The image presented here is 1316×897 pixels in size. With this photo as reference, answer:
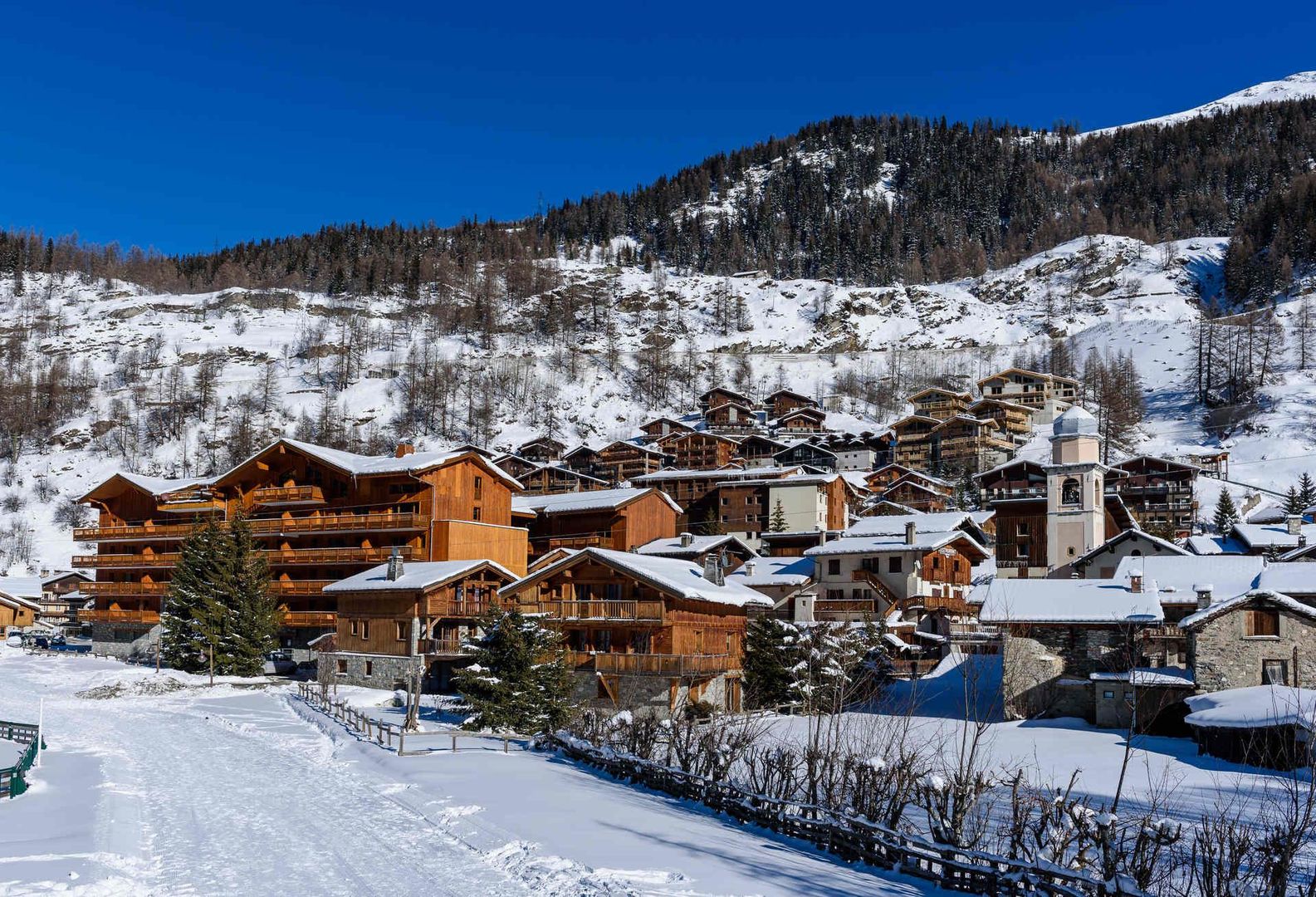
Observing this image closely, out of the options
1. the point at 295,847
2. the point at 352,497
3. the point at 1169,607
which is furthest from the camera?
the point at 352,497

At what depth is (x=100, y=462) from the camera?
119062mm

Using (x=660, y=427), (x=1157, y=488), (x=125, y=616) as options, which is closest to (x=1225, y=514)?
(x=1157, y=488)

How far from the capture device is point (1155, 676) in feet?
116

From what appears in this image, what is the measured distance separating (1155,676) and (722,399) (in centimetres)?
9141

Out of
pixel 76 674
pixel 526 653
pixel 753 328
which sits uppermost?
pixel 753 328

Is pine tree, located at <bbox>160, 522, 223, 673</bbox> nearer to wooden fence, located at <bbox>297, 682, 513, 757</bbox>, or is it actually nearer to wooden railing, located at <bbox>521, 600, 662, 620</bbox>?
wooden fence, located at <bbox>297, 682, 513, 757</bbox>

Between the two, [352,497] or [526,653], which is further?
[352,497]

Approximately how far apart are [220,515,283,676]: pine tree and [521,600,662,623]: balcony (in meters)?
14.6

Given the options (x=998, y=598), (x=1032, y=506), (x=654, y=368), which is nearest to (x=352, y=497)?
(x=998, y=598)

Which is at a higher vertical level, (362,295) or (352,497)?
(362,295)

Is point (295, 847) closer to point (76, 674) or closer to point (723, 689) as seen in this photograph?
point (723, 689)

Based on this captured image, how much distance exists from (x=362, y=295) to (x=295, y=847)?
167m

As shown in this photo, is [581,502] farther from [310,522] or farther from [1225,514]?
[1225,514]

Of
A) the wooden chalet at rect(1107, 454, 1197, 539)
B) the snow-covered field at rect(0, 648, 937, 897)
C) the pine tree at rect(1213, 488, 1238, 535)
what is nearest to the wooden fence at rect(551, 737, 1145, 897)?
the snow-covered field at rect(0, 648, 937, 897)
